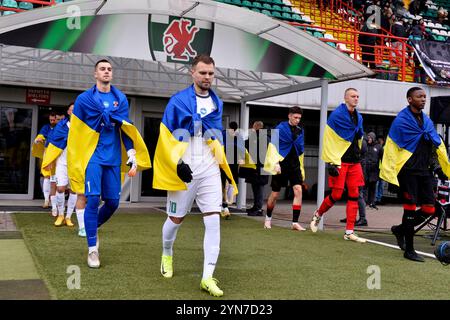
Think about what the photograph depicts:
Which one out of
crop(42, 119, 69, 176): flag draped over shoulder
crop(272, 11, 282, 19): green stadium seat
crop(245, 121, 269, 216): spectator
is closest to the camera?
crop(42, 119, 69, 176): flag draped over shoulder

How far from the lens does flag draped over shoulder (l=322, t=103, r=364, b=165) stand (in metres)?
7.86

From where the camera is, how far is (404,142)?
258 inches

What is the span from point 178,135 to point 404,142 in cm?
326

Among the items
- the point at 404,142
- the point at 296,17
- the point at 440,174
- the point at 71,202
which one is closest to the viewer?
the point at 404,142

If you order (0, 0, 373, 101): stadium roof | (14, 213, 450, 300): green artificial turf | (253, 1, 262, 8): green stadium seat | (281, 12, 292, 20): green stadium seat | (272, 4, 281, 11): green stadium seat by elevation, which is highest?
(272, 4, 281, 11): green stadium seat

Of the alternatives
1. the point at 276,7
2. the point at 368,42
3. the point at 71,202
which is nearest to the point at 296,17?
the point at 276,7

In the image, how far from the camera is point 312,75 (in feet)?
32.0

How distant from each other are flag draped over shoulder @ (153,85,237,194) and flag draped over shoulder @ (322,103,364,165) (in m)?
3.53

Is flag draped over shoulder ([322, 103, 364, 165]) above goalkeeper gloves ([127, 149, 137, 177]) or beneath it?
above

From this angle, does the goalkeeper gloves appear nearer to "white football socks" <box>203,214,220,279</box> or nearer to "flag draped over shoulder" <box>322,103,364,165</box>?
"white football socks" <box>203,214,220,279</box>

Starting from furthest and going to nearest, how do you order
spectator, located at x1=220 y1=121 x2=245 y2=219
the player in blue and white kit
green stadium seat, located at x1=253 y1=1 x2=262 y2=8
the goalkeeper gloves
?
green stadium seat, located at x1=253 y1=1 x2=262 y2=8 < spectator, located at x1=220 y1=121 x2=245 y2=219 < the goalkeeper gloves < the player in blue and white kit

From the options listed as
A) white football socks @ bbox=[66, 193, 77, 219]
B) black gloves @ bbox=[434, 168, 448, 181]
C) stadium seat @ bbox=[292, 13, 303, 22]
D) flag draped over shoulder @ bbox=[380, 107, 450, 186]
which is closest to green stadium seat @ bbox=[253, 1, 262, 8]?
stadium seat @ bbox=[292, 13, 303, 22]

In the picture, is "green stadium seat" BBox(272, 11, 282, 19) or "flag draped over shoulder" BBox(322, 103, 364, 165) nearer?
"flag draped over shoulder" BBox(322, 103, 364, 165)

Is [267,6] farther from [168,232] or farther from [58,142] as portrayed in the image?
[168,232]
